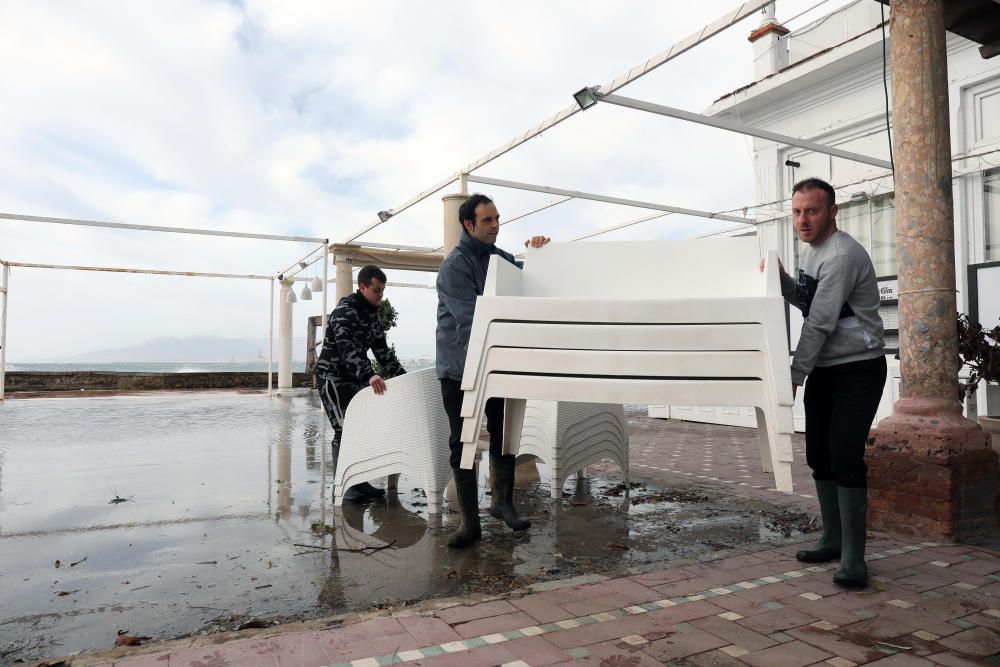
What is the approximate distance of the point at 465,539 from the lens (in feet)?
9.11

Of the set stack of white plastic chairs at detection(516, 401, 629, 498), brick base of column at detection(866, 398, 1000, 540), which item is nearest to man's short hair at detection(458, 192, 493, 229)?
stack of white plastic chairs at detection(516, 401, 629, 498)

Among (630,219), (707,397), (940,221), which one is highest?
(630,219)

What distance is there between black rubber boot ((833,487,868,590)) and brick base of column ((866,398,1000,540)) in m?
0.83

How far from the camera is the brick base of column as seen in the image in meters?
2.85

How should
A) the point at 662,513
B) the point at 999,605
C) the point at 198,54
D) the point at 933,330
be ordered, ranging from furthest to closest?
the point at 198,54 → the point at 662,513 → the point at 933,330 → the point at 999,605

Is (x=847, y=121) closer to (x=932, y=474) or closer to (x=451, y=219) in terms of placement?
(x=451, y=219)

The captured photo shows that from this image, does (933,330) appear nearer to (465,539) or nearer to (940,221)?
(940,221)

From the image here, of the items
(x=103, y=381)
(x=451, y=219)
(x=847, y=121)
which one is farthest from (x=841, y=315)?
(x=103, y=381)

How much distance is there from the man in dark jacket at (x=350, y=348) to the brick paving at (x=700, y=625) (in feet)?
6.23

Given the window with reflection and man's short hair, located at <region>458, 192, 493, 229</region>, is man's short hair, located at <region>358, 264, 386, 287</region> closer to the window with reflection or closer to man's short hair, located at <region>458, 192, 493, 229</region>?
man's short hair, located at <region>458, 192, 493, 229</region>

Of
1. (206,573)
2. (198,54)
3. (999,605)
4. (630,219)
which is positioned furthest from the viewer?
(630,219)

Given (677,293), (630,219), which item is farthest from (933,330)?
(630,219)

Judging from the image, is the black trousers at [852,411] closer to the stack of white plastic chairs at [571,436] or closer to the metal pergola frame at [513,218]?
the stack of white plastic chairs at [571,436]

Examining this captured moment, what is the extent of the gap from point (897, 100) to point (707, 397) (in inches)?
91.5
